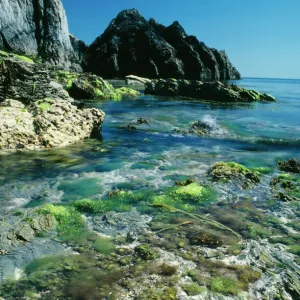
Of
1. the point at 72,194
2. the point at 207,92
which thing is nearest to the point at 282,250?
the point at 72,194

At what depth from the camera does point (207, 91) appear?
36.6 m

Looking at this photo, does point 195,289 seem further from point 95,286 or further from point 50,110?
point 50,110

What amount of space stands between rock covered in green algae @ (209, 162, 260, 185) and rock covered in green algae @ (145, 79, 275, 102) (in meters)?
27.9

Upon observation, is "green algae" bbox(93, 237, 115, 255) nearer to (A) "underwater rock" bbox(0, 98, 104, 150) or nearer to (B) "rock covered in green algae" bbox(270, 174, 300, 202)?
(B) "rock covered in green algae" bbox(270, 174, 300, 202)

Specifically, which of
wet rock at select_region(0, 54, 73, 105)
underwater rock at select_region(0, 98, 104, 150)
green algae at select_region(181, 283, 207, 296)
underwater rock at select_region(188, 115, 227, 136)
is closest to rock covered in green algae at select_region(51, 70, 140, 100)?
underwater rock at select_region(188, 115, 227, 136)

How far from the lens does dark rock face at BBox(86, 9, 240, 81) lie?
89.9 meters

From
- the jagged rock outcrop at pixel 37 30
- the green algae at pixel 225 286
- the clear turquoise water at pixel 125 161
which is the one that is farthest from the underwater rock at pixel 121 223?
the jagged rock outcrop at pixel 37 30

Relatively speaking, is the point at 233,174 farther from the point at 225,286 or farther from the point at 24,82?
the point at 24,82

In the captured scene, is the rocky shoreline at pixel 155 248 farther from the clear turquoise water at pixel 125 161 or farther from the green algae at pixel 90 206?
the clear turquoise water at pixel 125 161

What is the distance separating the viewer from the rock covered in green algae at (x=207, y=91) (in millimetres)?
35219

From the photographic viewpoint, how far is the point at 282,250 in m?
4.86

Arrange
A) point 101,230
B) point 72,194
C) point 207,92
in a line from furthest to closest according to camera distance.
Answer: point 207,92 < point 72,194 < point 101,230

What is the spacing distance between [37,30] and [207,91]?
4637 cm

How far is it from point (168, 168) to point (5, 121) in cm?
550
